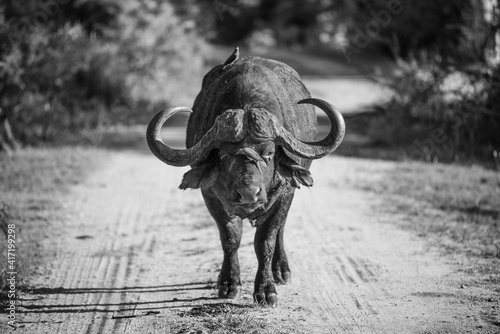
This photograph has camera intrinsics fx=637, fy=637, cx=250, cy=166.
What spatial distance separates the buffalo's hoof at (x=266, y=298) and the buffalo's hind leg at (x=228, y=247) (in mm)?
262

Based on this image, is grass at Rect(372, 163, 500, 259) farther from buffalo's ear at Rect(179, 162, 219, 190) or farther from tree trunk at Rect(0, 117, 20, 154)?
tree trunk at Rect(0, 117, 20, 154)

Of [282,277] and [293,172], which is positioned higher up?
[293,172]

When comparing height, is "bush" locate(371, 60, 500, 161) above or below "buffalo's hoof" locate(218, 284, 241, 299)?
above

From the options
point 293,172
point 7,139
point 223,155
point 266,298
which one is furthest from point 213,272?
point 7,139

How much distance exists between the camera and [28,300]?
5.76 meters

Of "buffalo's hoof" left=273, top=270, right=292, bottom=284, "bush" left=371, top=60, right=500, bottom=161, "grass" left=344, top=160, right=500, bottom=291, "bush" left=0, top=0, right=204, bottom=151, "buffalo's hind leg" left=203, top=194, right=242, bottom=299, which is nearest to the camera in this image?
"buffalo's hind leg" left=203, top=194, right=242, bottom=299

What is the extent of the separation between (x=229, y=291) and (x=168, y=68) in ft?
45.1

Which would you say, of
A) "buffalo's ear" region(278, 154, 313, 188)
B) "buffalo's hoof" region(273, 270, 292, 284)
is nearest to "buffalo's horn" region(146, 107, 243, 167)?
"buffalo's ear" region(278, 154, 313, 188)

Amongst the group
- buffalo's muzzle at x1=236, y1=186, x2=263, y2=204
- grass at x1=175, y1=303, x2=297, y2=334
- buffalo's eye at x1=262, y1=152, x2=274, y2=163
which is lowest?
grass at x1=175, y1=303, x2=297, y2=334

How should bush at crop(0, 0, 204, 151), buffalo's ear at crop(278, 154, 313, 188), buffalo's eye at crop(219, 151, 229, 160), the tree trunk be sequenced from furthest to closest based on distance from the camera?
bush at crop(0, 0, 204, 151) < the tree trunk < buffalo's ear at crop(278, 154, 313, 188) < buffalo's eye at crop(219, 151, 229, 160)

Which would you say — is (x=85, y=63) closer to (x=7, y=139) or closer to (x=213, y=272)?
(x=7, y=139)

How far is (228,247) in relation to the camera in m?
5.67

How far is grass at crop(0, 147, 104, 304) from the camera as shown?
679cm

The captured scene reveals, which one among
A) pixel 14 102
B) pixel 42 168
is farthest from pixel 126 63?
pixel 42 168
